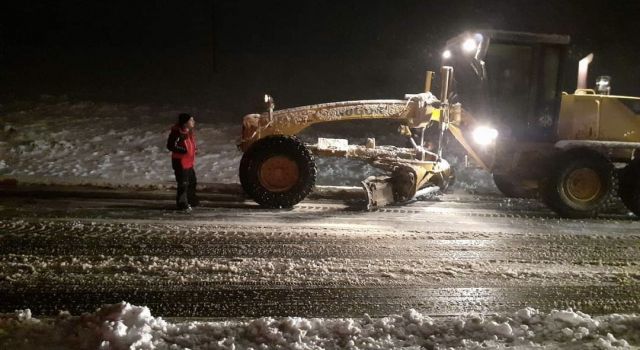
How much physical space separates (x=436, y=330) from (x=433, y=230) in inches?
141

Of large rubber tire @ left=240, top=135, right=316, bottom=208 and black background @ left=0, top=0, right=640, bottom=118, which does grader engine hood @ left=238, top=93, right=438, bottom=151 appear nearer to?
large rubber tire @ left=240, top=135, right=316, bottom=208

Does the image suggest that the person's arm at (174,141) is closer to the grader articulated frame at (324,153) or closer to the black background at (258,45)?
the grader articulated frame at (324,153)

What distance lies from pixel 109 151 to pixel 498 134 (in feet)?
30.1

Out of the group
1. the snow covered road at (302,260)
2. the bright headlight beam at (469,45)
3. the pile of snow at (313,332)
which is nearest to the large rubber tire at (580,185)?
the snow covered road at (302,260)

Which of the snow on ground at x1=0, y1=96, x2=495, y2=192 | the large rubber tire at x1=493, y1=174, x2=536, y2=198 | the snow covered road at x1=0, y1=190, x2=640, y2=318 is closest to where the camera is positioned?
the snow covered road at x1=0, y1=190, x2=640, y2=318

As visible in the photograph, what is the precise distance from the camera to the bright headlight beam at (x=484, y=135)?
32.1 ft

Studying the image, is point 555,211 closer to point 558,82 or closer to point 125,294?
point 558,82

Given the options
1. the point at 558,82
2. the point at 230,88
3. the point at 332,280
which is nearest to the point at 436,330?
the point at 332,280

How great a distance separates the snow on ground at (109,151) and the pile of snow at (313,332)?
6.61 metres

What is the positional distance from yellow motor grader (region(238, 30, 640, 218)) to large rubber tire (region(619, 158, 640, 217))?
18mm

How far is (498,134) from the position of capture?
9938mm

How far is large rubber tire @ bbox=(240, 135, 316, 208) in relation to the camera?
9016 millimetres

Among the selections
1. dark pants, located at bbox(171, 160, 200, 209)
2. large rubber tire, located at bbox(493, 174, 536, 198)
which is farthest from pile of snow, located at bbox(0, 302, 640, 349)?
large rubber tire, located at bbox(493, 174, 536, 198)

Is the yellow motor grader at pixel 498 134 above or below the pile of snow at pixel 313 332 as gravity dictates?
above
